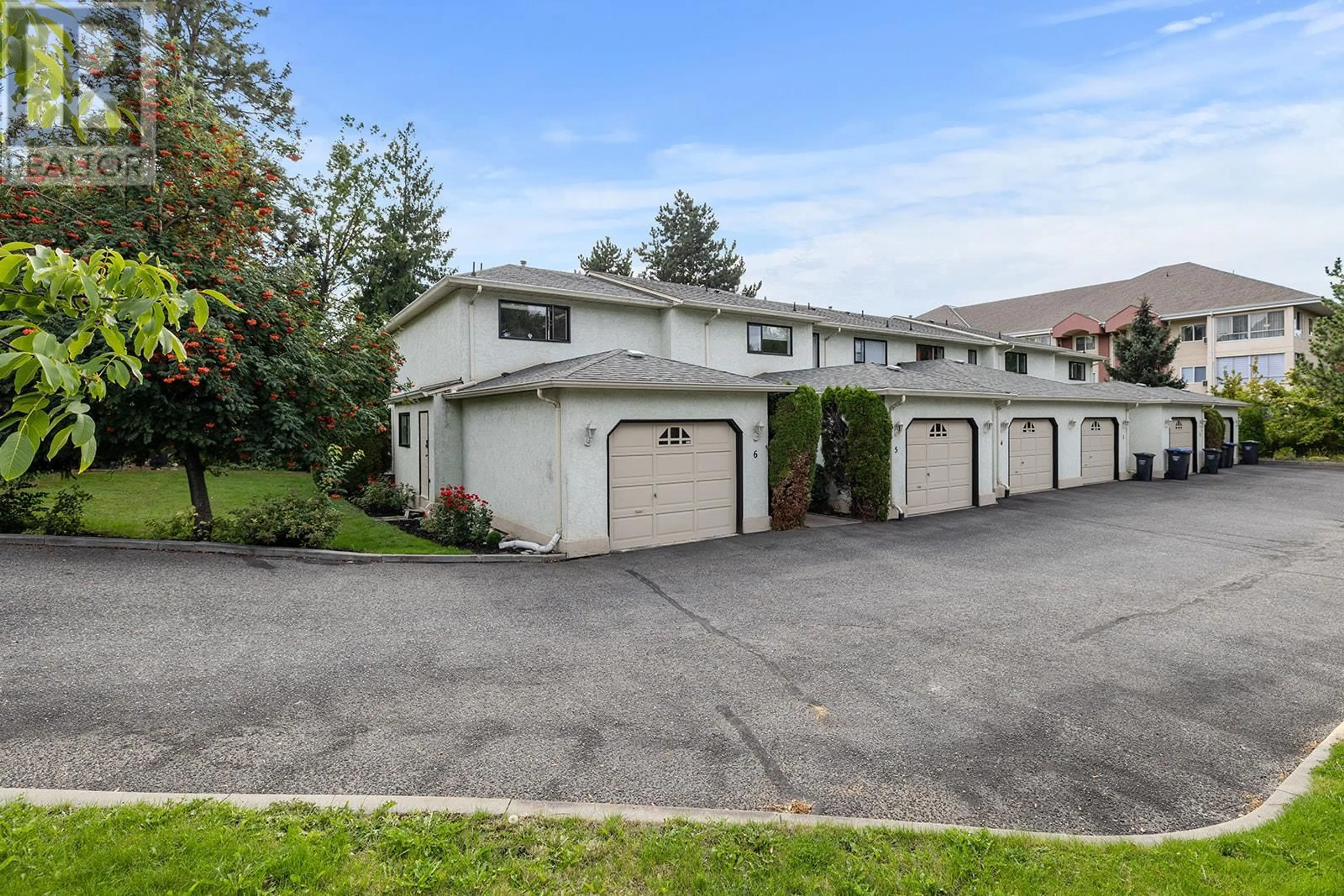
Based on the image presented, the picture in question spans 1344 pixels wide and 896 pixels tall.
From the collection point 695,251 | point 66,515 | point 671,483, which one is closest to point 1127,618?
point 671,483

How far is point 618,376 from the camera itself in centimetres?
1091

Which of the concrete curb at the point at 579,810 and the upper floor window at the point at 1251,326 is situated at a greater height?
the upper floor window at the point at 1251,326

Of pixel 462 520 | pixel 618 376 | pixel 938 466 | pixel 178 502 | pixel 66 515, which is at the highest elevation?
pixel 618 376

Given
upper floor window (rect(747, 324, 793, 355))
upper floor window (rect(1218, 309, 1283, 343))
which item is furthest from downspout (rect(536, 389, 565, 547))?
upper floor window (rect(1218, 309, 1283, 343))

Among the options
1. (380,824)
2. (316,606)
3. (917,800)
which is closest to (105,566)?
(316,606)

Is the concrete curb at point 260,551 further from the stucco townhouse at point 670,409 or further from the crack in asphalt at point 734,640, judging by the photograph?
the crack in asphalt at point 734,640

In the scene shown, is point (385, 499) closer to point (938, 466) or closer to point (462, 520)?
point (462, 520)

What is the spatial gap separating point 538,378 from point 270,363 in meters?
4.13

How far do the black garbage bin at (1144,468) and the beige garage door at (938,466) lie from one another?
998cm

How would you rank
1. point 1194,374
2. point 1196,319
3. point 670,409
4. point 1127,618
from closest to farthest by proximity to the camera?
point 1127,618 < point 670,409 < point 1196,319 < point 1194,374

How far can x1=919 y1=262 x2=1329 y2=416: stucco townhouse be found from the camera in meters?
33.6

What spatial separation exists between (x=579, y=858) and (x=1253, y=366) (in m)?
44.3

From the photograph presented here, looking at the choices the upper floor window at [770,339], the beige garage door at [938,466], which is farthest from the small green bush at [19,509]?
the beige garage door at [938,466]

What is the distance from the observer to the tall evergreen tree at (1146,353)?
3228 cm
